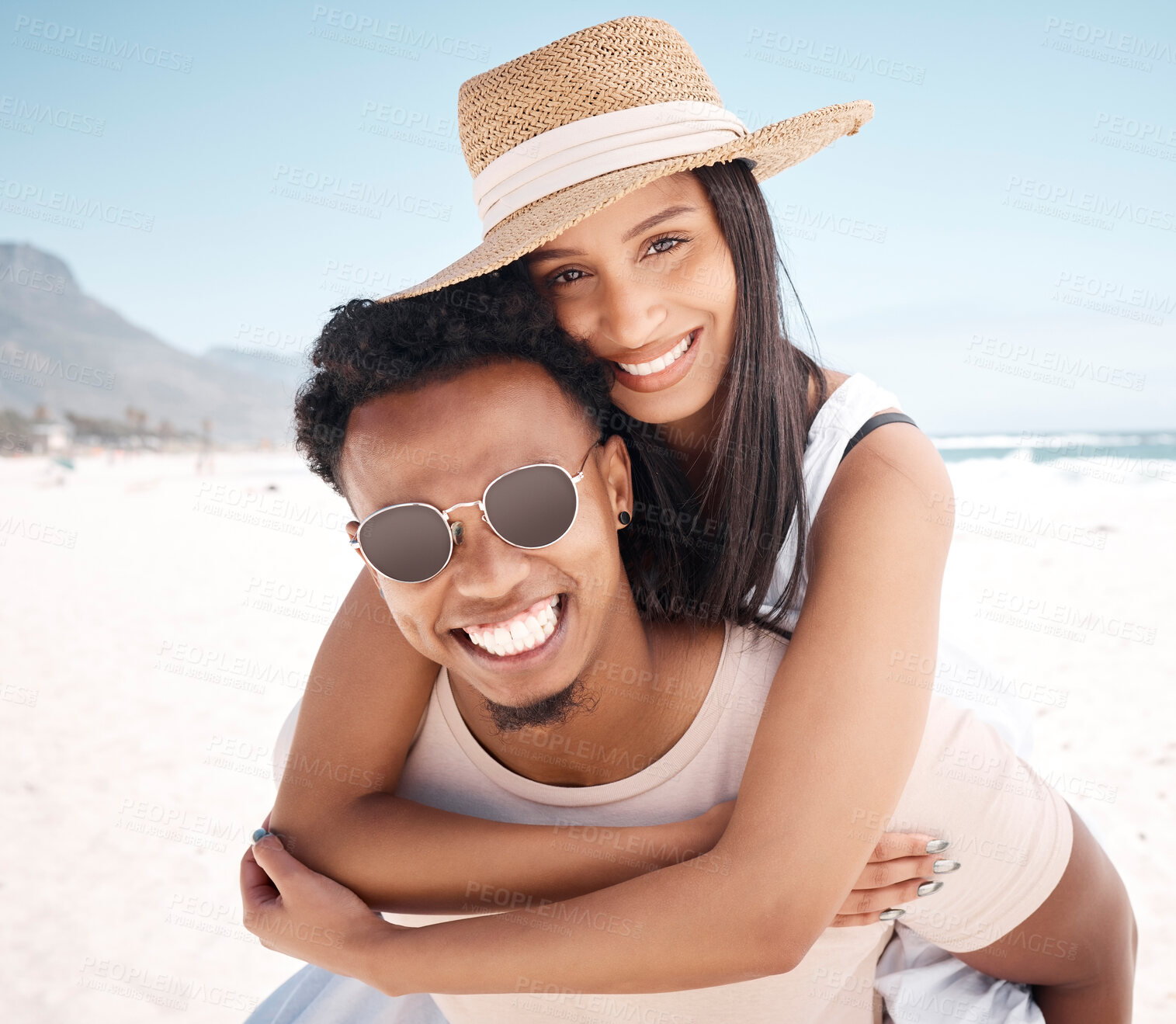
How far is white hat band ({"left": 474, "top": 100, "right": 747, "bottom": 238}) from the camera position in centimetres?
239

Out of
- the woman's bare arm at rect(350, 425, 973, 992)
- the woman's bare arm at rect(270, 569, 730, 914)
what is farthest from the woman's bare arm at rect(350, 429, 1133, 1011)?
the woman's bare arm at rect(270, 569, 730, 914)

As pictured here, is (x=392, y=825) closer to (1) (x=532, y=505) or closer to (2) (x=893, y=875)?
(1) (x=532, y=505)

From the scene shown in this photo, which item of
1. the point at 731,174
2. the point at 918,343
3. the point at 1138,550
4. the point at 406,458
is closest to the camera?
the point at 406,458

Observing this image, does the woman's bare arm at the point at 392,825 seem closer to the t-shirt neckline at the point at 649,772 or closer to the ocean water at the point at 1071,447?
the t-shirt neckline at the point at 649,772

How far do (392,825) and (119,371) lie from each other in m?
123

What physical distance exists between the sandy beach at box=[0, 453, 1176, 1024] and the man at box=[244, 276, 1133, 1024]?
77 cm

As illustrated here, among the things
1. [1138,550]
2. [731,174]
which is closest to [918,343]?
[1138,550]

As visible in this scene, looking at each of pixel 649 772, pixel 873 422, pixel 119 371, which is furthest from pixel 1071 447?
pixel 119 371

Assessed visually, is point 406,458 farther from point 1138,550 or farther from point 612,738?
point 1138,550

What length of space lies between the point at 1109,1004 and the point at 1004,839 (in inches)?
26.7

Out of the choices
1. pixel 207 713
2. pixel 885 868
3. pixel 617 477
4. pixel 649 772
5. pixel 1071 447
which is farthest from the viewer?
pixel 1071 447

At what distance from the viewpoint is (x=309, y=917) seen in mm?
Result: 2041

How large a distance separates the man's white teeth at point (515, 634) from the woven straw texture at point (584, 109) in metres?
0.88

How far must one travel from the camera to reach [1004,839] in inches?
77.9
